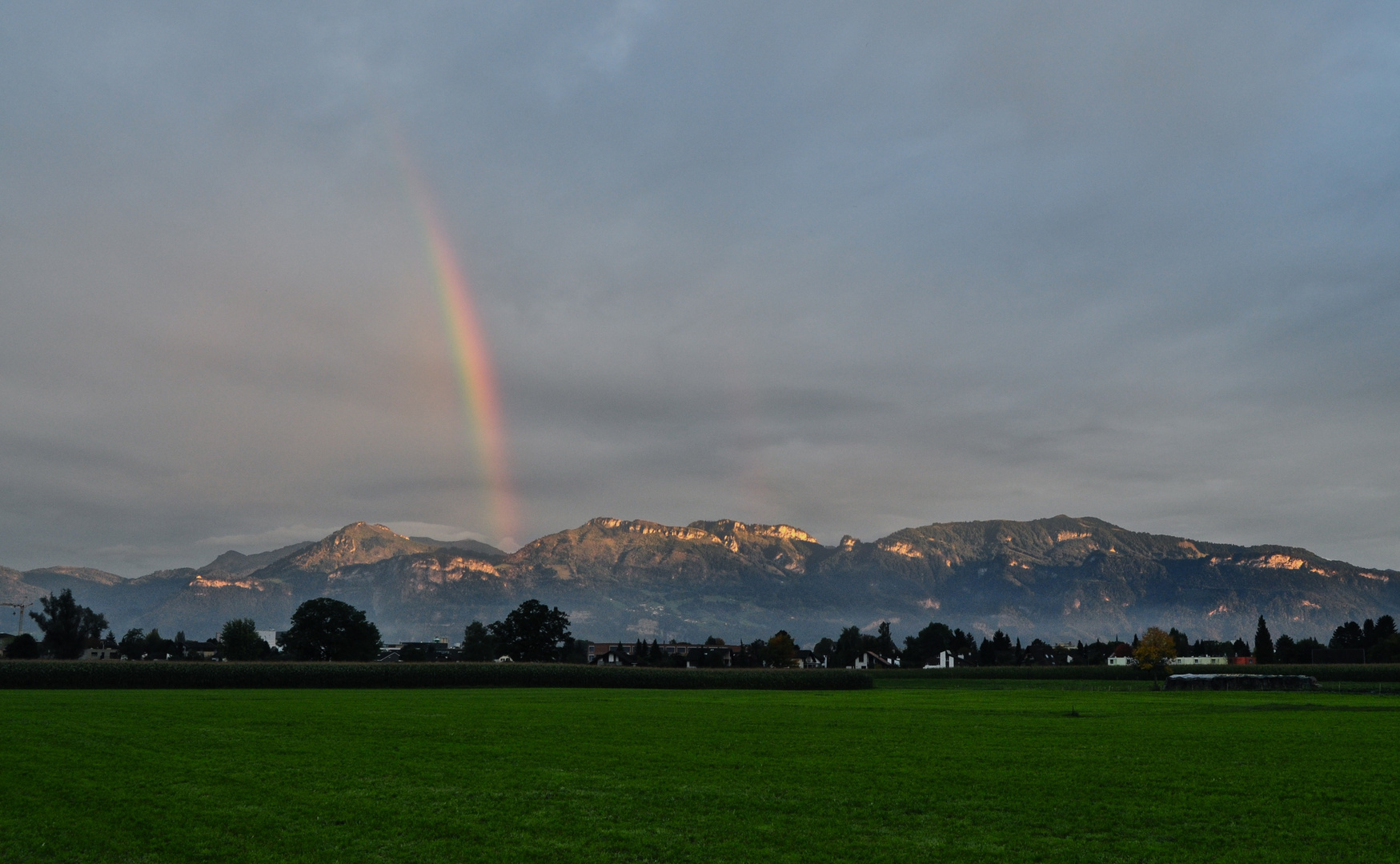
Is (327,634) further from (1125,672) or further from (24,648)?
(1125,672)

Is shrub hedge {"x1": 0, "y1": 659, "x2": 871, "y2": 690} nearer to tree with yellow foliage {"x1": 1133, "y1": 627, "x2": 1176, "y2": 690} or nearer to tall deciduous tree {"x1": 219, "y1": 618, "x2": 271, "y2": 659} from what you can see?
tree with yellow foliage {"x1": 1133, "y1": 627, "x2": 1176, "y2": 690}

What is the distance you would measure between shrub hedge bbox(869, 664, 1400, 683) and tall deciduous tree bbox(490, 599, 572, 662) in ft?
217

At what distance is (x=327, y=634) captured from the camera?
176 meters

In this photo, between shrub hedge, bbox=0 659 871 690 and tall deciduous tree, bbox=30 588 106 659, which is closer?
shrub hedge, bbox=0 659 871 690

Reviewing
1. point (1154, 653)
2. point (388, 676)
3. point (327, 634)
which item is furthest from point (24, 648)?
point (1154, 653)

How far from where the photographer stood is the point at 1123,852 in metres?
16.3

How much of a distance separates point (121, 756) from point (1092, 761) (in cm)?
2909

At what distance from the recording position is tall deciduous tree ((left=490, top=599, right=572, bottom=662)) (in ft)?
627

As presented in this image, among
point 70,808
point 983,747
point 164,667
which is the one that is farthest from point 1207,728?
point 164,667

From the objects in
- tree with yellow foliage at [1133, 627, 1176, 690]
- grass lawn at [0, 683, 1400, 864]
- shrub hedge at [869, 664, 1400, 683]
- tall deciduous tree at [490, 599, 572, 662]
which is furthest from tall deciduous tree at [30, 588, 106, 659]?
tree with yellow foliage at [1133, 627, 1176, 690]

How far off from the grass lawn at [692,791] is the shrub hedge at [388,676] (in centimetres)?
5634

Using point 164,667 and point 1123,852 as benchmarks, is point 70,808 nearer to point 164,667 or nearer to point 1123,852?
point 1123,852

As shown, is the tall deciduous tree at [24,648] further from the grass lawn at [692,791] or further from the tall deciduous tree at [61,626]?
the grass lawn at [692,791]

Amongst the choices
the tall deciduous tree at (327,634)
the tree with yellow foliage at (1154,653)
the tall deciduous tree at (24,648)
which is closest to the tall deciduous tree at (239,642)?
the tall deciduous tree at (327,634)
